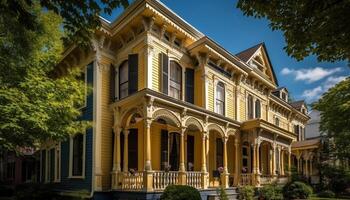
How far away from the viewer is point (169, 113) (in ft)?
50.7

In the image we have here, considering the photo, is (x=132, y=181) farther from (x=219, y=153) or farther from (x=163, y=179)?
(x=219, y=153)

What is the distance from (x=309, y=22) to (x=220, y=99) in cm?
1386

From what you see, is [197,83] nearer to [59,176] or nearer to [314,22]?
[59,176]

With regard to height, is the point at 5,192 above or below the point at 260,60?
below

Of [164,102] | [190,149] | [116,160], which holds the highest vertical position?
[164,102]

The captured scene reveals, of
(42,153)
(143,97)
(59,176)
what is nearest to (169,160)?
(143,97)

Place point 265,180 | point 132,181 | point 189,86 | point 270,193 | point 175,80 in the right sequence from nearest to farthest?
1. point 132,181
2. point 175,80
3. point 189,86
4. point 270,193
5. point 265,180

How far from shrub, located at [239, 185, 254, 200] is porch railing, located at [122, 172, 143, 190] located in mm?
6950

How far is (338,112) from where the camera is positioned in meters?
25.6

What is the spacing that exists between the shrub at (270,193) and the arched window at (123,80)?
32.2 ft

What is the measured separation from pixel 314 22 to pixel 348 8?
0.79m

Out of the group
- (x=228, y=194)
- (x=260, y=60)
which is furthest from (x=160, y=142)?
(x=260, y=60)

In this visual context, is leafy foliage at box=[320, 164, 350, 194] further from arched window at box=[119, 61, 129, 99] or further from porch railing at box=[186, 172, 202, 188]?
arched window at box=[119, 61, 129, 99]

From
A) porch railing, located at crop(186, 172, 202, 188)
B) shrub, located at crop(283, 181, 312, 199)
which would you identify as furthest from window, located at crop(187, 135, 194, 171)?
shrub, located at crop(283, 181, 312, 199)
